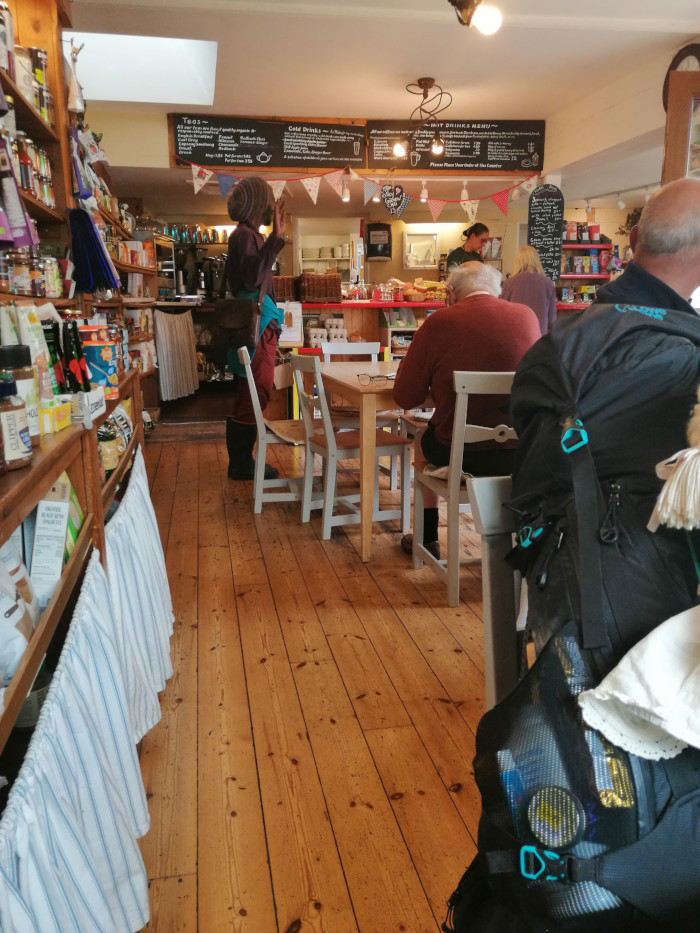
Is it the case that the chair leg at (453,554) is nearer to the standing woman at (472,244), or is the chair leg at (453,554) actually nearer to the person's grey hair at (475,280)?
the person's grey hair at (475,280)

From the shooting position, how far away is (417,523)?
3.18 metres

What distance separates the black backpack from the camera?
→ 766 mm

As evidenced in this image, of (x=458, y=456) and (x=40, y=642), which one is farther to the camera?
(x=458, y=456)

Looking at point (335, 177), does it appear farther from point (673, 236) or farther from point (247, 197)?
point (673, 236)

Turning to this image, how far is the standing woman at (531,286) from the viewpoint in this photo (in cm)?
537

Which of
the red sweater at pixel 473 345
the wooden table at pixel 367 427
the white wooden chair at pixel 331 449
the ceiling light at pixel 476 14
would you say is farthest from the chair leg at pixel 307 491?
the ceiling light at pixel 476 14

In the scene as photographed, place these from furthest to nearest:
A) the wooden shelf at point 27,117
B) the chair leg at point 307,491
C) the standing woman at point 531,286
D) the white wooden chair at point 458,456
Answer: the standing woman at point 531,286
the chair leg at point 307,491
the white wooden chair at point 458,456
the wooden shelf at point 27,117

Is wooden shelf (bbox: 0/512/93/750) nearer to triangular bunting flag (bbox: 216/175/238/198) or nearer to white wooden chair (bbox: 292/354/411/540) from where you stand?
white wooden chair (bbox: 292/354/411/540)

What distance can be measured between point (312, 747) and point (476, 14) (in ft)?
10.8

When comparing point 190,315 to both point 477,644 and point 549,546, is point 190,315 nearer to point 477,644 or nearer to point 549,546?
point 477,644

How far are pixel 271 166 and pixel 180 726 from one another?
5422 mm

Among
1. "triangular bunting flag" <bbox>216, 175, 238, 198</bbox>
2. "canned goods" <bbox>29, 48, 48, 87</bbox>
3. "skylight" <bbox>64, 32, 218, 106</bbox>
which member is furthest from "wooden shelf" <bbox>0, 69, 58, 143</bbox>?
"triangular bunting flag" <bbox>216, 175, 238, 198</bbox>

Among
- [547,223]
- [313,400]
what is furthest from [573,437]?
[547,223]

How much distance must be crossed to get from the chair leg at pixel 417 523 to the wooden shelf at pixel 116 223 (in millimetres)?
2523
